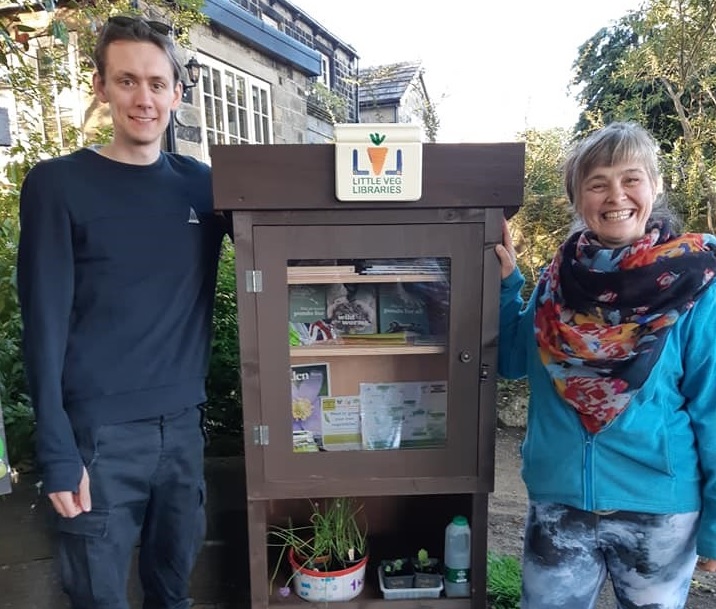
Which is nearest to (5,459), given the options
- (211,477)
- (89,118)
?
(211,477)

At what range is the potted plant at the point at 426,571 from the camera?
186 cm

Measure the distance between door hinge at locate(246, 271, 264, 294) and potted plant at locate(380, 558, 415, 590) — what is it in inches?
43.3

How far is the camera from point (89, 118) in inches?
177

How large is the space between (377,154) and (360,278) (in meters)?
0.39

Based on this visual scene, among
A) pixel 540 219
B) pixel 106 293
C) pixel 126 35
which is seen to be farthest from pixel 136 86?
Answer: pixel 540 219

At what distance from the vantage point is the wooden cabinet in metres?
1.51

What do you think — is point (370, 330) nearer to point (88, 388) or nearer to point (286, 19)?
point (88, 388)

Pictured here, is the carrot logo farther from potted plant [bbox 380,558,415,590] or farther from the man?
potted plant [bbox 380,558,415,590]

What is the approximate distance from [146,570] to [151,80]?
1.46m

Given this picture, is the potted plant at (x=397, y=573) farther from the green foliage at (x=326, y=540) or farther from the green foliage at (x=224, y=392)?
the green foliage at (x=224, y=392)

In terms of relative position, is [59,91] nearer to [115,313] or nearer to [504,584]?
[115,313]

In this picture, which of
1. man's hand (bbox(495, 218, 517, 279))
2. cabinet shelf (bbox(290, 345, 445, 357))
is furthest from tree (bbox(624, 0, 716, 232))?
cabinet shelf (bbox(290, 345, 445, 357))

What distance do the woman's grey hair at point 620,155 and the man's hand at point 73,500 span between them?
1.47 m

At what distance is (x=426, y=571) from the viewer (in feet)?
6.36
